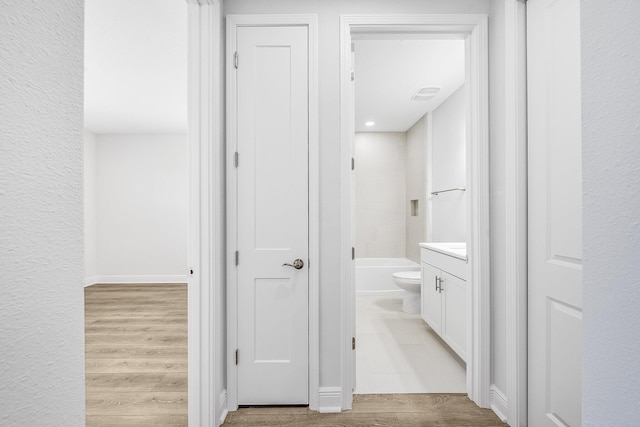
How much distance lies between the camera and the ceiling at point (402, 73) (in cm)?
290

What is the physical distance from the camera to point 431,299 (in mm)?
3152

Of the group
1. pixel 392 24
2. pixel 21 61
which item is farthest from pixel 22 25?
pixel 392 24

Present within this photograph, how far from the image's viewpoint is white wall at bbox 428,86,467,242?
3.80 metres

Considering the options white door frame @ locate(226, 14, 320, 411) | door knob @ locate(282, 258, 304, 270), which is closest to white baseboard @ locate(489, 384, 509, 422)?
white door frame @ locate(226, 14, 320, 411)

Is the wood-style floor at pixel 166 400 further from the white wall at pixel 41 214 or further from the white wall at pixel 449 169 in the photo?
the white wall at pixel 449 169

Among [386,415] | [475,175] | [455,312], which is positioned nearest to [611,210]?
[475,175]

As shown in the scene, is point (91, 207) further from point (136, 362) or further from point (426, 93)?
point (426, 93)

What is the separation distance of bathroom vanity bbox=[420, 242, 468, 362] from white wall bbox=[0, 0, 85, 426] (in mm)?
2165

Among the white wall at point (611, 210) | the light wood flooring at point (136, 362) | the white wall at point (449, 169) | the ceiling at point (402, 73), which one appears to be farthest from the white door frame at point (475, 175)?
the white wall at point (449, 169)

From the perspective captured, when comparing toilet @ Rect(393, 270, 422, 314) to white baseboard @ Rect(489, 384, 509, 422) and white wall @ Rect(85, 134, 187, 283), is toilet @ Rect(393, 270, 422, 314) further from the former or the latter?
white wall @ Rect(85, 134, 187, 283)

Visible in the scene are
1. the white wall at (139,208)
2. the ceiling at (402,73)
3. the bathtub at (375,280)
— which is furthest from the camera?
the white wall at (139,208)

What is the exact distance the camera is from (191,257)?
1754 millimetres

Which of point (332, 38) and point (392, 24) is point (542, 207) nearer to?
point (392, 24)

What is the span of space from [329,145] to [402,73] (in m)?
1.91
